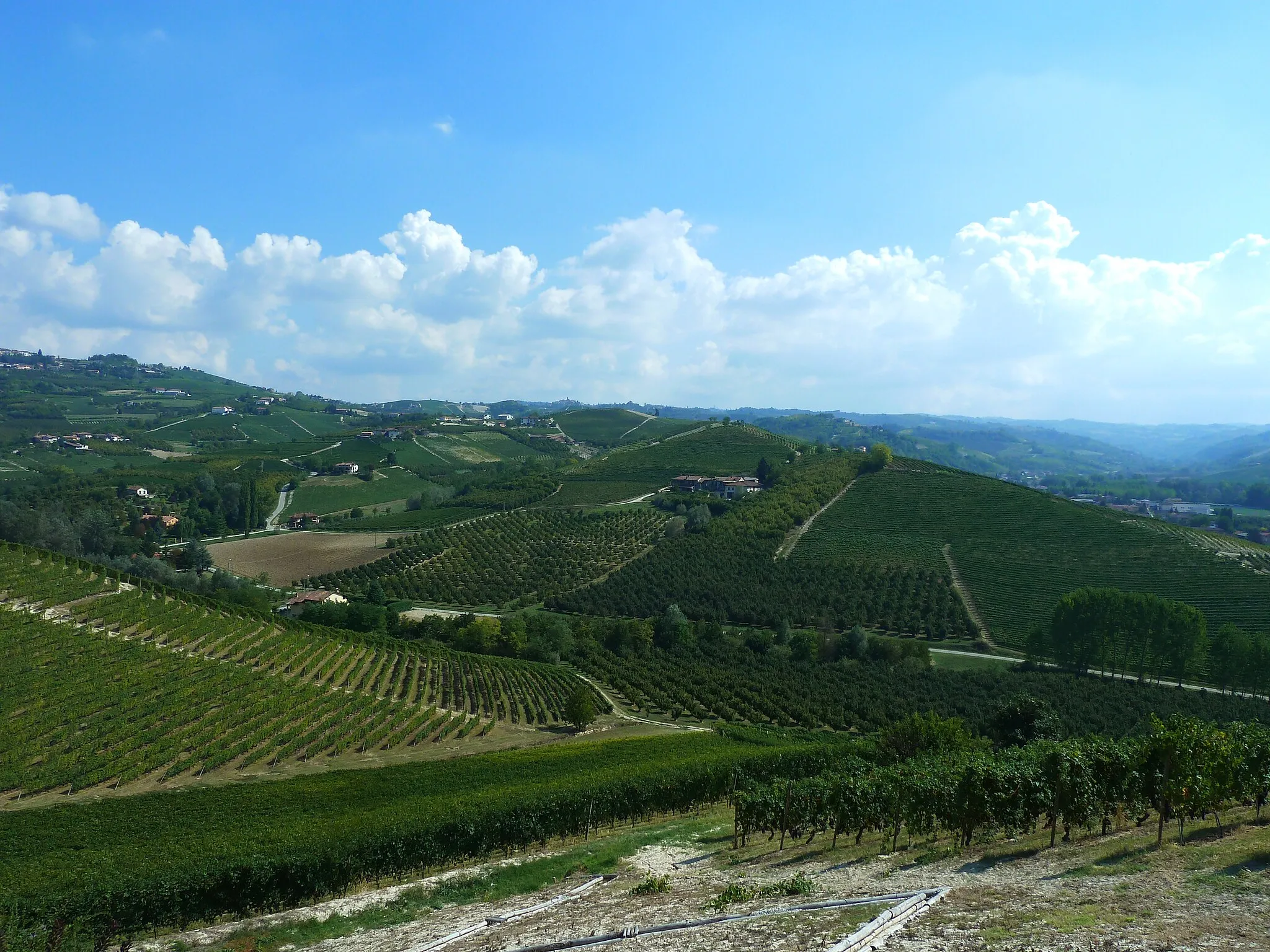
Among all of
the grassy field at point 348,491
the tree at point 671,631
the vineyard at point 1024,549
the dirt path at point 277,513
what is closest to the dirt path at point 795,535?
the vineyard at point 1024,549

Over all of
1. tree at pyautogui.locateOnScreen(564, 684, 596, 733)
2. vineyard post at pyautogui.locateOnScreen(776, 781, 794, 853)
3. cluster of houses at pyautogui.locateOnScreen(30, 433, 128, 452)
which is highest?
cluster of houses at pyautogui.locateOnScreen(30, 433, 128, 452)

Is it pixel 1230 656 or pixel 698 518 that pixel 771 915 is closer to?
pixel 1230 656

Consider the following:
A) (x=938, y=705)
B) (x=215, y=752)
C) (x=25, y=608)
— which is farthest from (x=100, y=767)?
(x=938, y=705)

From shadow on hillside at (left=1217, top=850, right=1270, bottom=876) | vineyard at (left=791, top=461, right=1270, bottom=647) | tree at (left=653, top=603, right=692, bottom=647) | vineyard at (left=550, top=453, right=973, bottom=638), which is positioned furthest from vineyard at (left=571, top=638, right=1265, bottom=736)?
shadow on hillside at (left=1217, top=850, right=1270, bottom=876)

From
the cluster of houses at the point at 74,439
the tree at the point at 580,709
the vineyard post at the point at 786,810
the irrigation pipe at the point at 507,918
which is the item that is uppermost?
the cluster of houses at the point at 74,439

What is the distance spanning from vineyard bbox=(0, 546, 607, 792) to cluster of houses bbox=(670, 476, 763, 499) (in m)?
77.8

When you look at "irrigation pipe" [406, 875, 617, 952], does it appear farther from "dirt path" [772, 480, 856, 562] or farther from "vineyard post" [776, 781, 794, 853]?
"dirt path" [772, 480, 856, 562]

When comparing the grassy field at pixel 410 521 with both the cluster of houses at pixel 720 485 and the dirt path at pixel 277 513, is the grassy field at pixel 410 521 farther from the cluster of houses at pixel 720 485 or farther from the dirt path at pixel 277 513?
the cluster of houses at pixel 720 485

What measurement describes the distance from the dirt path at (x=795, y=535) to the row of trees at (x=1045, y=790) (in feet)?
229

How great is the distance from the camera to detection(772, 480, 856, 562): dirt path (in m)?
95.5

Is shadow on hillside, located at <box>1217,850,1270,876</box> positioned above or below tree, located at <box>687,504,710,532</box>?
above

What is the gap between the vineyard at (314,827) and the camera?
18859 mm

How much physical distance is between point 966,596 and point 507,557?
58.7 meters

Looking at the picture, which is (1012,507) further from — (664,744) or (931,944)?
(931,944)
